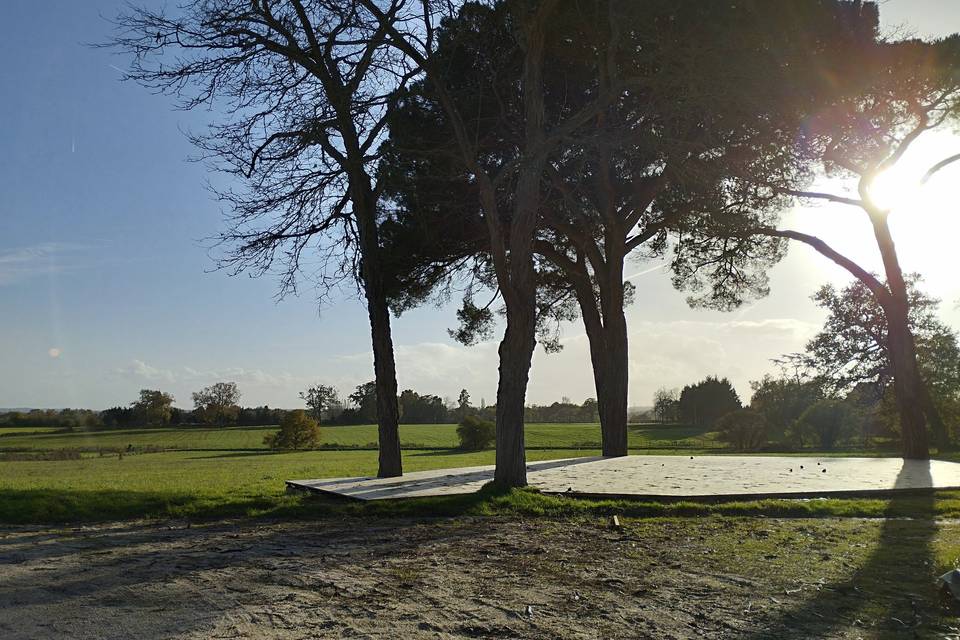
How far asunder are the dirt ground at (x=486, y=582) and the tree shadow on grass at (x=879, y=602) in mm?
14

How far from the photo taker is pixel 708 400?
63500 millimetres

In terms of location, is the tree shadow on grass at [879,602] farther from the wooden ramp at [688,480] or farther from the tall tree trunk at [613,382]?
the tall tree trunk at [613,382]

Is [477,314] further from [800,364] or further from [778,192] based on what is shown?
[800,364]

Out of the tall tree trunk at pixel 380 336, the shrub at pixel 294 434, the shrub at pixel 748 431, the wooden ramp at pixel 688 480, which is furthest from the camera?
the shrub at pixel 294 434

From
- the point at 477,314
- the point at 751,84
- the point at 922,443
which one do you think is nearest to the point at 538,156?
the point at 751,84

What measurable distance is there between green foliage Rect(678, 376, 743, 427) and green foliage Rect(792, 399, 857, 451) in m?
25.1

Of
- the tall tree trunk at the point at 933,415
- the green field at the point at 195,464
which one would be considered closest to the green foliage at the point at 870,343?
the tall tree trunk at the point at 933,415

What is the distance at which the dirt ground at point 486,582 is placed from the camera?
3.48m

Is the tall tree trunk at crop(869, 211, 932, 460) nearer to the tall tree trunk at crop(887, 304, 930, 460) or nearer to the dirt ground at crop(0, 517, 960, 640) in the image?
the tall tree trunk at crop(887, 304, 930, 460)

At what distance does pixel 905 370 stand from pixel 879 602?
452 inches

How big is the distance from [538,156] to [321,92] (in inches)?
164

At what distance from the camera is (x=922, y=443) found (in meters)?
13.4

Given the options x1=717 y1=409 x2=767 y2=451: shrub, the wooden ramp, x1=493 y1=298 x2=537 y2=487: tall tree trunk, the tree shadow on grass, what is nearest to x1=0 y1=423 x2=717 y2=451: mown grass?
x1=717 y1=409 x2=767 y2=451: shrub

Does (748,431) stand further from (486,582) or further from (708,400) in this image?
(486,582)
